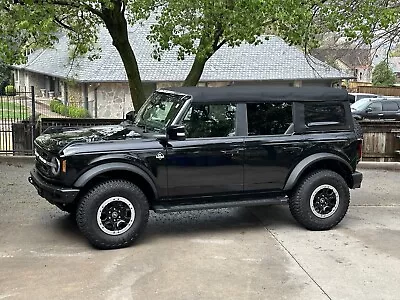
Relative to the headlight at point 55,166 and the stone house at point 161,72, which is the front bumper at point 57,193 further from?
the stone house at point 161,72

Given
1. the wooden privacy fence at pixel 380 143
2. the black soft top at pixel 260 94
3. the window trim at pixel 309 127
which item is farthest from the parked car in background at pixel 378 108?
the black soft top at pixel 260 94

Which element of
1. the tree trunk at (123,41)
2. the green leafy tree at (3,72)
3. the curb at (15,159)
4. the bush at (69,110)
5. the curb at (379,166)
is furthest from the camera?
the green leafy tree at (3,72)

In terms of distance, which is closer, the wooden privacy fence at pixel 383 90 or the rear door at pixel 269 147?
the rear door at pixel 269 147

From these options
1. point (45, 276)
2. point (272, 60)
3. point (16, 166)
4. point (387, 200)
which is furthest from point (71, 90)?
point (45, 276)

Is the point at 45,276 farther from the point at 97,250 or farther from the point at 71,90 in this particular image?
the point at 71,90

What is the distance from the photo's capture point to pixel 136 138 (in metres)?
6.54

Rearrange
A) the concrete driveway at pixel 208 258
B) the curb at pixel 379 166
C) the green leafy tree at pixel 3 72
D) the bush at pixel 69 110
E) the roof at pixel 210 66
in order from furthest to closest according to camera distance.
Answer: the green leafy tree at pixel 3 72 < the roof at pixel 210 66 < the bush at pixel 69 110 < the curb at pixel 379 166 < the concrete driveway at pixel 208 258

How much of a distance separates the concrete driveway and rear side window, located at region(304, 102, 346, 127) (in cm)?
148

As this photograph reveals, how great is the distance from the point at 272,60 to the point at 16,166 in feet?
68.6

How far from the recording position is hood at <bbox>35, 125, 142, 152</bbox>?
6332mm

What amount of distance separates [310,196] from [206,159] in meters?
1.57

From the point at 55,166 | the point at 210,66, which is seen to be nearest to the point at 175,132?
the point at 55,166

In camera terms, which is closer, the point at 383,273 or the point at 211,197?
the point at 383,273

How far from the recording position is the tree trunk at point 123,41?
1202cm
